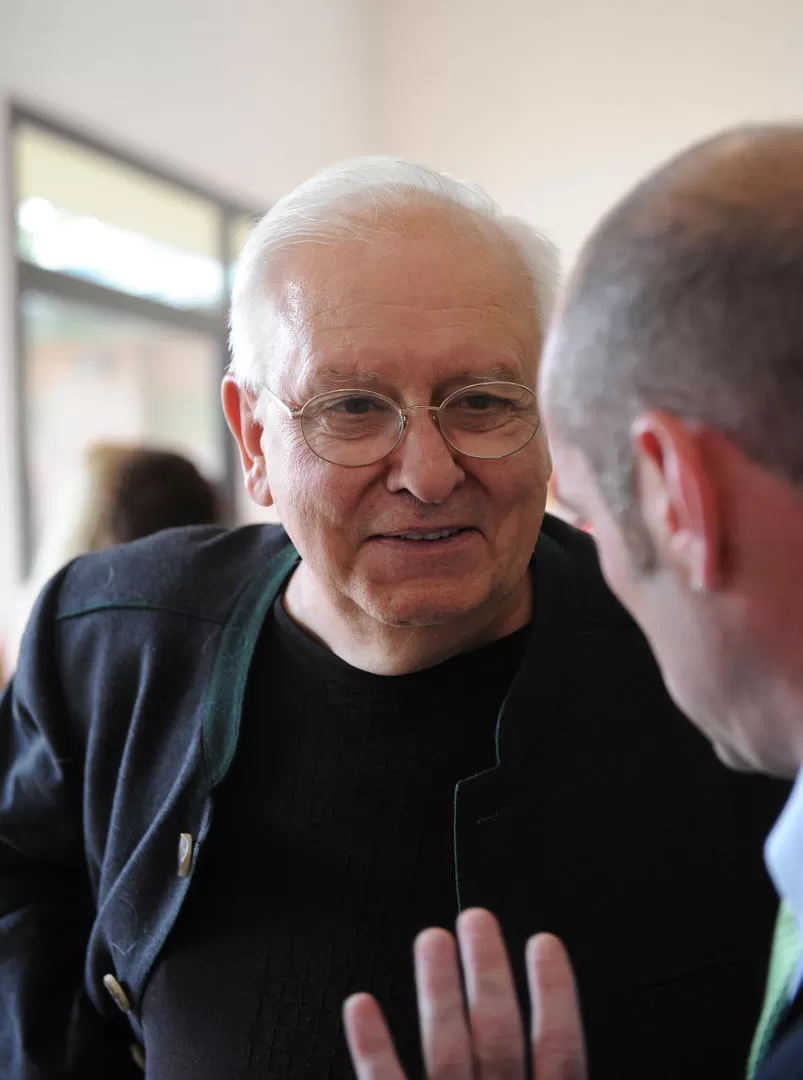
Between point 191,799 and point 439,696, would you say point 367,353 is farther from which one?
point 191,799

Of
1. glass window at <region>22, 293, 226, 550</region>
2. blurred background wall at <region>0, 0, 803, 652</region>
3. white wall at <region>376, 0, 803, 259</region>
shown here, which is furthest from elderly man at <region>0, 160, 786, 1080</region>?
white wall at <region>376, 0, 803, 259</region>

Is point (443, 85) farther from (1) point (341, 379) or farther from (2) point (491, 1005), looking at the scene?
(2) point (491, 1005)

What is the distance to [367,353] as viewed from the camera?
119cm

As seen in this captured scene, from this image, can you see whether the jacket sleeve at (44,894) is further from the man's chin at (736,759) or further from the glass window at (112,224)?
the glass window at (112,224)

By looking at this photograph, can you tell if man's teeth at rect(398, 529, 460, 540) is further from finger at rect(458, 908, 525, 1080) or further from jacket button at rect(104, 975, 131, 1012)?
jacket button at rect(104, 975, 131, 1012)

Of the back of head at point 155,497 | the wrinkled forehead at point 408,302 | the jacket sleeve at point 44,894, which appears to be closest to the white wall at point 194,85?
the back of head at point 155,497

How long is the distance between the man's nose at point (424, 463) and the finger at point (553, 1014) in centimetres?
51

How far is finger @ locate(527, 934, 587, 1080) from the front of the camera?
0.82 m

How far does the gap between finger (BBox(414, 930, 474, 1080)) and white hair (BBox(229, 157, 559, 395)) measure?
731mm

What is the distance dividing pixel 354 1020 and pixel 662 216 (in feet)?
1.98

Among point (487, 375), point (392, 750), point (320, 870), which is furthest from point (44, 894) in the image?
point (487, 375)

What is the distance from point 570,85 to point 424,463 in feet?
20.6

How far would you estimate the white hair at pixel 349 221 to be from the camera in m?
1.25

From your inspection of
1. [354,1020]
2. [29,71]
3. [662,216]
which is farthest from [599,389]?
[29,71]
